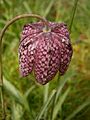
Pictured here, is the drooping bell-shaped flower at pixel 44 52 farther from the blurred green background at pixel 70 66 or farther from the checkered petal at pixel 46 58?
the blurred green background at pixel 70 66

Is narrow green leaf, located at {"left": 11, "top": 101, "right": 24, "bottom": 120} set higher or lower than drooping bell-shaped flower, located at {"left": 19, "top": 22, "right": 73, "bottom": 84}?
lower

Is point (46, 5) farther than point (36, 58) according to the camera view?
Yes

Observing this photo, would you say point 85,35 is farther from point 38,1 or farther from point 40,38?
point 40,38

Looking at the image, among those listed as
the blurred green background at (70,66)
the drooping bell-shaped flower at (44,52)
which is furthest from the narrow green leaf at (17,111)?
the drooping bell-shaped flower at (44,52)

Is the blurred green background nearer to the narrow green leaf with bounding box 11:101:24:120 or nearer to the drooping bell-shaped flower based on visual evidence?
the narrow green leaf with bounding box 11:101:24:120

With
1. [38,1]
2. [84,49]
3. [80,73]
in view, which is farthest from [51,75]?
[38,1]

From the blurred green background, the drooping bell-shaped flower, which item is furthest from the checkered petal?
the blurred green background

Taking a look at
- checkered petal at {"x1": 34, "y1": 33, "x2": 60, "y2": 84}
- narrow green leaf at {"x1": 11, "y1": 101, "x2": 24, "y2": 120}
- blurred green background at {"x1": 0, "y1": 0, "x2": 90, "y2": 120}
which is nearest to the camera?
checkered petal at {"x1": 34, "y1": 33, "x2": 60, "y2": 84}
